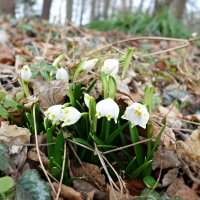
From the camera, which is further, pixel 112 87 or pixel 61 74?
pixel 61 74

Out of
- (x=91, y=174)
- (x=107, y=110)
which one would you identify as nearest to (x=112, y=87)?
(x=107, y=110)

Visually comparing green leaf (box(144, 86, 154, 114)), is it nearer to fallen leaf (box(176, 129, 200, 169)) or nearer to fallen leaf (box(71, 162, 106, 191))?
fallen leaf (box(176, 129, 200, 169))

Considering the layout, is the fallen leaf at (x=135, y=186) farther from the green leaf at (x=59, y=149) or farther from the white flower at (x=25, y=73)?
the white flower at (x=25, y=73)

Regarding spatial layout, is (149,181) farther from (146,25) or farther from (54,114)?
(146,25)

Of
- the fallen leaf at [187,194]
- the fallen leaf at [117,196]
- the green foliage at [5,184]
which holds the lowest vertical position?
the fallen leaf at [187,194]

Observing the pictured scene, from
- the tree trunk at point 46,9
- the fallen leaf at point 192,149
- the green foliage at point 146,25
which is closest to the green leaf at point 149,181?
the fallen leaf at point 192,149

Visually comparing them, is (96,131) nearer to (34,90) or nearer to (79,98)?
(79,98)
